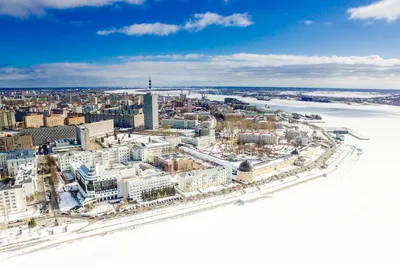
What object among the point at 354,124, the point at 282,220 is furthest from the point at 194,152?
the point at 354,124

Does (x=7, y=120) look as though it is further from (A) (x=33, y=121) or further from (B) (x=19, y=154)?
(B) (x=19, y=154)

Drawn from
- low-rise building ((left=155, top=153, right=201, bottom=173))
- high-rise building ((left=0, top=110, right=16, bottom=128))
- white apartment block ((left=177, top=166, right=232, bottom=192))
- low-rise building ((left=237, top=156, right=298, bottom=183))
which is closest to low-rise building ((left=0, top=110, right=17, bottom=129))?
high-rise building ((left=0, top=110, right=16, bottom=128))

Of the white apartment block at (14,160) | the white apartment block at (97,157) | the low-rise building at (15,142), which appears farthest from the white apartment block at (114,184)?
the low-rise building at (15,142)

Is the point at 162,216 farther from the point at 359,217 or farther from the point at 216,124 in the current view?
the point at 216,124

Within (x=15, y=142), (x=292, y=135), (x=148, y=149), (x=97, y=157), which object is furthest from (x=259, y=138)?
(x=15, y=142)

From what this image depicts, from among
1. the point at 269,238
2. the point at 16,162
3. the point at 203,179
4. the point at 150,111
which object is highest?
the point at 150,111

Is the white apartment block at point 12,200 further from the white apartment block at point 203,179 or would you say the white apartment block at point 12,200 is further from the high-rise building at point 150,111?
the high-rise building at point 150,111
